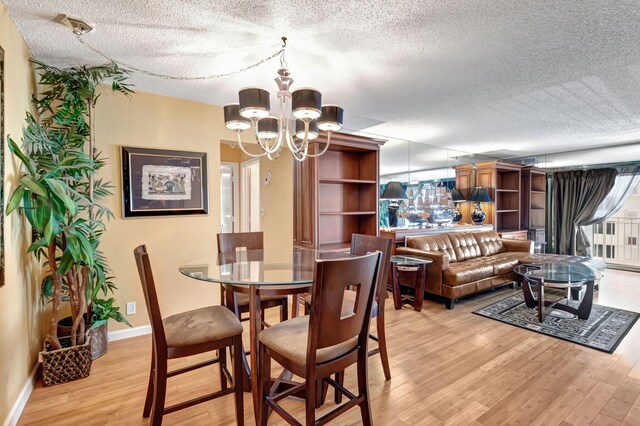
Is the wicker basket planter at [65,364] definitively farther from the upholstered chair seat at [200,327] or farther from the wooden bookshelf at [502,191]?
the wooden bookshelf at [502,191]

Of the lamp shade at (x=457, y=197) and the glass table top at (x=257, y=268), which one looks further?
the lamp shade at (x=457, y=197)

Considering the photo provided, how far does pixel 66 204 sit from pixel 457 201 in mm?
5704

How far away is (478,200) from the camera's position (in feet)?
17.9

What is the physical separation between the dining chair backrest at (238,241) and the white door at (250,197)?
99.2 inches

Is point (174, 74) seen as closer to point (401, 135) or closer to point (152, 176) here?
point (152, 176)

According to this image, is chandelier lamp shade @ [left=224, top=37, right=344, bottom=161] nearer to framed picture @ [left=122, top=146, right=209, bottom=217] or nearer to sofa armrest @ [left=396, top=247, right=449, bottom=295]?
framed picture @ [left=122, top=146, right=209, bottom=217]

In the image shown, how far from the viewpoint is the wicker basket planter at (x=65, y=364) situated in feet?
7.04

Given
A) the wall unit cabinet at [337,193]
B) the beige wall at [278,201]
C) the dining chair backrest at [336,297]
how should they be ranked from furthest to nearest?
the beige wall at [278,201], the wall unit cabinet at [337,193], the dining chair backrest at [336,297]

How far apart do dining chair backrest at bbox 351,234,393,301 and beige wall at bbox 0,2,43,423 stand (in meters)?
2.20

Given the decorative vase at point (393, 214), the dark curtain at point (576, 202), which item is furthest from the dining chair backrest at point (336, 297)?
the dark curtain at point (576, 202)

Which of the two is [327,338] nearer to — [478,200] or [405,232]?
[405,232]

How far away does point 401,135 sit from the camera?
15.4 feet

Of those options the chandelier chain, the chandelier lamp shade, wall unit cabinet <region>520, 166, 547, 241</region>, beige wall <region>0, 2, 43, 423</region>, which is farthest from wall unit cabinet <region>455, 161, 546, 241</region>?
beige wall <region>0, 2, 43, 423</region>

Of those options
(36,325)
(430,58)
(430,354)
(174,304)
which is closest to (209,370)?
(174,304)
